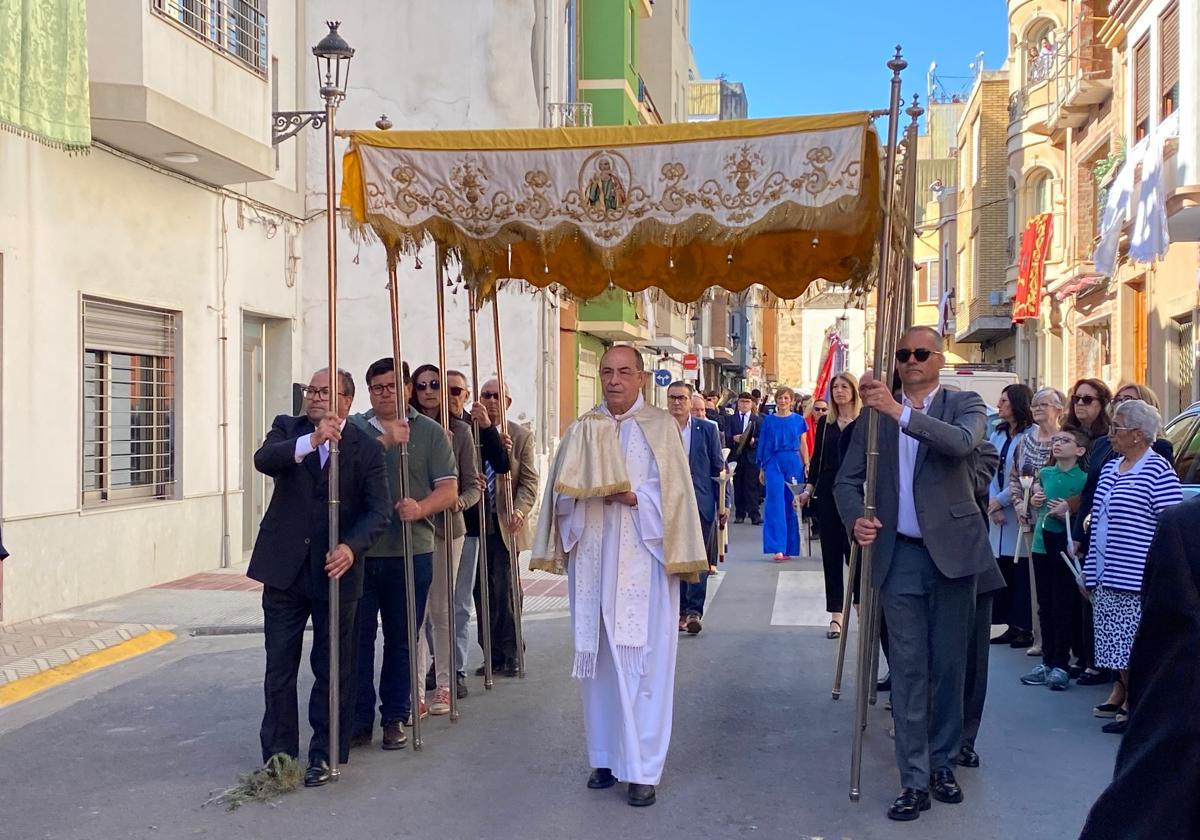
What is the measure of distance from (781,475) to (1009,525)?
19.1ft

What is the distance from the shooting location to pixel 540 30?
66.4ft

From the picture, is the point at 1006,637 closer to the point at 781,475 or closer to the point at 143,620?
the point at 781,475

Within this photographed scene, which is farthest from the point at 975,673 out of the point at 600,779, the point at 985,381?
the point at 985,381

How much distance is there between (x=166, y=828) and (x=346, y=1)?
16070 millimetres

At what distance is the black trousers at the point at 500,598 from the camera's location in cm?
834

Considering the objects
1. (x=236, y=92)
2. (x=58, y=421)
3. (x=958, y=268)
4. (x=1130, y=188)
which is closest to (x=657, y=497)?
(x=58, y=421)

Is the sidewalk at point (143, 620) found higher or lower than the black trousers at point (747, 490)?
lower

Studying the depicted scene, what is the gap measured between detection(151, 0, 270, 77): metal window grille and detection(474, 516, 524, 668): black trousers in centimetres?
643

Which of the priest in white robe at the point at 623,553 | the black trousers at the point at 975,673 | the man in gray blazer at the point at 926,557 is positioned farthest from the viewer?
the black trousers at the point at 975,673

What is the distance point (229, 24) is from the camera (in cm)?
1334

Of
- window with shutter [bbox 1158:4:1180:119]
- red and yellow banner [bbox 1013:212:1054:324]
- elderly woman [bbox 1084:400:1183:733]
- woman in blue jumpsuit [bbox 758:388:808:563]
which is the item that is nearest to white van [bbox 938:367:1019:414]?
woman in blue jumpsuit [bbox 758:388:808:563]

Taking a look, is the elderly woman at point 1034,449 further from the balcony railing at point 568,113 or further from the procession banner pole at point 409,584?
the balcony railing at point 568,113

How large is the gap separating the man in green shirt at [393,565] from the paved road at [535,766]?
0.82 ft

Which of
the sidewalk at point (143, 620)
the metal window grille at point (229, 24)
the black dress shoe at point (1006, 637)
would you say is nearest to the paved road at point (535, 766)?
the sidewalk at point (143, 620)
